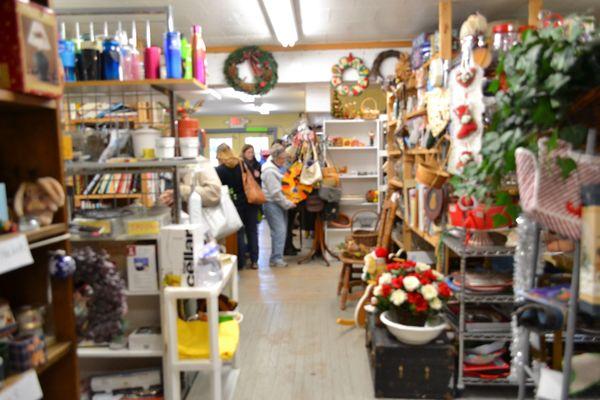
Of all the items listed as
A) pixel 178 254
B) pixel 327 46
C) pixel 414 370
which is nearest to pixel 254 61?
pixel 327 46

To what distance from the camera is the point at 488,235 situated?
2.88 metres

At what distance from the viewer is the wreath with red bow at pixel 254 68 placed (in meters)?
6.10

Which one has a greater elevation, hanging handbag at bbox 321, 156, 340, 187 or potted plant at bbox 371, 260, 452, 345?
hanging handbag at bbox 321, 156, 340, 187

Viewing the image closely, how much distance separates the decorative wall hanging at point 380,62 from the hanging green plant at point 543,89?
4.32 m

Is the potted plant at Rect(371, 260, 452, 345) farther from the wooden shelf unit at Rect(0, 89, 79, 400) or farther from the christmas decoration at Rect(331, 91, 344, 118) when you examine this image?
the christmas decoration at Rect(331, 91, 344, 118)

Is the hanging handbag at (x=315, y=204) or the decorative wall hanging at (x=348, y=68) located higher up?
the decorative wall hanging at (x=348, y=68)

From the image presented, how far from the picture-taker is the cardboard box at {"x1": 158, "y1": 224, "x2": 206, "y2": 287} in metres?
2.53

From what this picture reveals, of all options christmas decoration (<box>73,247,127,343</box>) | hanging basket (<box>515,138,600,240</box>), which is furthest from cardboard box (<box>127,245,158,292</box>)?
hanging basket (<box>515,138,600,240</box>)

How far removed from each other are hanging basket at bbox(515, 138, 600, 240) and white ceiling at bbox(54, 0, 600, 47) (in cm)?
A: 327

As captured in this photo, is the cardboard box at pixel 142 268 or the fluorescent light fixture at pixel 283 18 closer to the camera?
the cardboard box at pixel 142 268

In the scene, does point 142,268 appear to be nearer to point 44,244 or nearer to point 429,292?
point 44,244

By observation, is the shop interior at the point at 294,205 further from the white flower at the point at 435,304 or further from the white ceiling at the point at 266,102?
the white ceiling at the point at 266,102

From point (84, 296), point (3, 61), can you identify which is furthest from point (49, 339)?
point (3, 61)

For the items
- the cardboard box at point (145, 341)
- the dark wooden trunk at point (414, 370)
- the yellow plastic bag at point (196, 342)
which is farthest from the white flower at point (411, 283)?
the cardboard box at point (145, 341)
